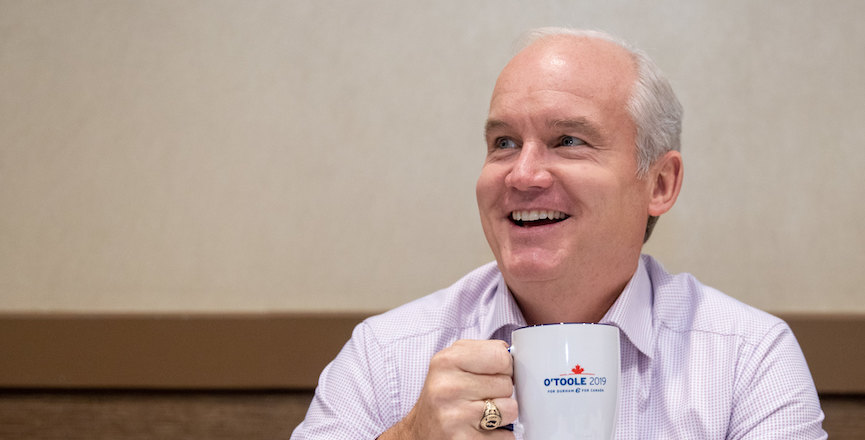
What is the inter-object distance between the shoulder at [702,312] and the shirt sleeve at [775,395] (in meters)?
0.02

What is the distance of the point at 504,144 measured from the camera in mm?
1337

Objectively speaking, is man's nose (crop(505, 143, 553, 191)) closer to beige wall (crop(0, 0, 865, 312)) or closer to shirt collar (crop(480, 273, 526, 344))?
shirt collar (crop(480, 273, 526, 344))

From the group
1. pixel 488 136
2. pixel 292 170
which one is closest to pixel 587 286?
pixel 488 136

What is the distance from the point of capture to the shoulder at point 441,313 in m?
1.37

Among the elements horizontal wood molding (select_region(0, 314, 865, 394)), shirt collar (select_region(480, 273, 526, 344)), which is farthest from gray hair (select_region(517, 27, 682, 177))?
horizontal wood molding (select_region(0, 314, 865, 394))

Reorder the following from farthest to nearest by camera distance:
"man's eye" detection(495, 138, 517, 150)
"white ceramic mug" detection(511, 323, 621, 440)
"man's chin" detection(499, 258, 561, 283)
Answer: "man's eye" detection(495, 138, 517, 150), "man's chin" detection(499, 258, 561, 283), "white ceramic mug" detection(511, 323, 621, 440)

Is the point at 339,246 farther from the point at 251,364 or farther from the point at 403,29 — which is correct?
the point at 403,29

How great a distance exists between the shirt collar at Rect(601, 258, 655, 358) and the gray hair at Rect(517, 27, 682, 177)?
0.20m

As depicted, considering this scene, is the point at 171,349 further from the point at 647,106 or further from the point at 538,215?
the point at 647,106

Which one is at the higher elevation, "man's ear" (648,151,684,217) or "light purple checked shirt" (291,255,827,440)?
"man's ear" (648,151,684,217)

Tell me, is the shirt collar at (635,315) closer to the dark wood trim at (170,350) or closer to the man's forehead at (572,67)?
the man's forehead at (572,67)

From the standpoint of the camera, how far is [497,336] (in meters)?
1.35

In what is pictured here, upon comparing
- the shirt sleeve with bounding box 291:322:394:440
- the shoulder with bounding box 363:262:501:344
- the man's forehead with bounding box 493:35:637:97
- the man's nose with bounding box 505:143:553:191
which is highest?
the man's forehead with bounding box 493:35:637:97

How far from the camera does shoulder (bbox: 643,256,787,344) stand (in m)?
1.25
